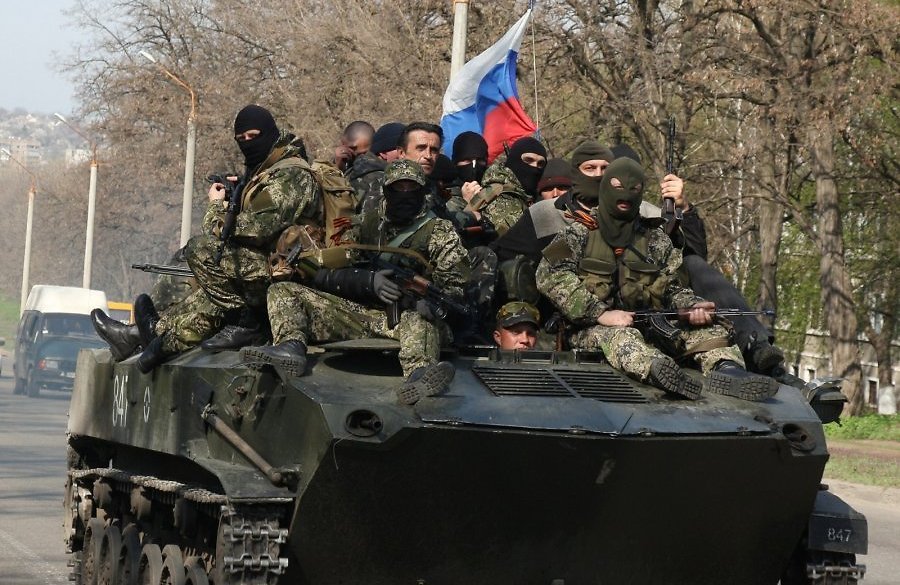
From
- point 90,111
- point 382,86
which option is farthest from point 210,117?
point 382,86

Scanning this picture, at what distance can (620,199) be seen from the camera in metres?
8.05

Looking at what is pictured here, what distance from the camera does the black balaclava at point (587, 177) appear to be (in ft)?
28.4

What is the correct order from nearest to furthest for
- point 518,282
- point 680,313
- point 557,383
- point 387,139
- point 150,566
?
point 557,383 < point 680,313 < point 518,282 < point 150,566 < point 387,139

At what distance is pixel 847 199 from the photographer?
3005 centimetres

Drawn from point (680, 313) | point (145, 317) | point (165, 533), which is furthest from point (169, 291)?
point (680, 313)

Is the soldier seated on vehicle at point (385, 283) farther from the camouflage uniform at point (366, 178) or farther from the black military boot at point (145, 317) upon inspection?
the black military boot at point (145, 317)

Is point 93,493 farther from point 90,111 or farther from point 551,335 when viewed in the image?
point 90,111

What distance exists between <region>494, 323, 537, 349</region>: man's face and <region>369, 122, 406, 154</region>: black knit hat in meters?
2.36

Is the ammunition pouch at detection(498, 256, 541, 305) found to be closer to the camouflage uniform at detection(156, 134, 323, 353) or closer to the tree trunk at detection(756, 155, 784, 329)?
the camouflage uniform at detection(156, 134, 323, 353)

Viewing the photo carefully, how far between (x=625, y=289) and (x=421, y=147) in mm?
1689

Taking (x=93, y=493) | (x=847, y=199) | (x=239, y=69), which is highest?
(x=239, y=69)

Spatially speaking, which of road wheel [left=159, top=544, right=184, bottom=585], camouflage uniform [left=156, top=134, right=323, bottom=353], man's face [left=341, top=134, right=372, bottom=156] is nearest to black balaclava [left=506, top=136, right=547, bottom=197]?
man's face [left=341, top=134, right=372, bottom=156]

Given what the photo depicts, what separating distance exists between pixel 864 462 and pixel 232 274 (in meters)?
13.7

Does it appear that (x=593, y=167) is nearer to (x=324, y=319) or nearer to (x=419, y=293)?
(x=419, y=293)
